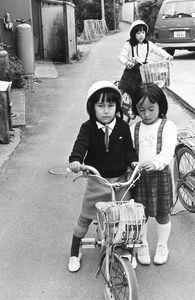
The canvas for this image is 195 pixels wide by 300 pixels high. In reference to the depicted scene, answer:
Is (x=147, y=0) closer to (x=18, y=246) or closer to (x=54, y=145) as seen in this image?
(x=54, y=145)

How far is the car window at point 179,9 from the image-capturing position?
1524 centimetres

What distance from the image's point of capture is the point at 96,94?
3.19 meters

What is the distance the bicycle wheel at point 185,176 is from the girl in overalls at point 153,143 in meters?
0.82

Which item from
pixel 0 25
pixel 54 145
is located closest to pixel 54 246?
pixel 54 145

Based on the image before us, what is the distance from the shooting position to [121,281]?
9.82 feet

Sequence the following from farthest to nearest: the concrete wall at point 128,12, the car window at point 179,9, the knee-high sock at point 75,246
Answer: the concrete wall at point 128,12 → the car window at point 179,9 → the knee-high sock at point 75,246

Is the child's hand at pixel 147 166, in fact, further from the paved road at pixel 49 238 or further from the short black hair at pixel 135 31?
the short black hair at pixel 135 31

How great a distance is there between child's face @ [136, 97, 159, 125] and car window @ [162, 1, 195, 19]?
12.7m

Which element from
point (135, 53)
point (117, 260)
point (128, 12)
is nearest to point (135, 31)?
point (135, 53)

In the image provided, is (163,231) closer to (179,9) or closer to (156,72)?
(156,72)

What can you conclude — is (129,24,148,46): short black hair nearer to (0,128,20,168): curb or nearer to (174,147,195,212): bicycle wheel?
(0,128,20,168): curb

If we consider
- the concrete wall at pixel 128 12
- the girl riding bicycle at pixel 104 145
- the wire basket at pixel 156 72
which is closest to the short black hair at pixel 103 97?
the girl riding bicycle at pixel 104 145

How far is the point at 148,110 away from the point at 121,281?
1.20 meters

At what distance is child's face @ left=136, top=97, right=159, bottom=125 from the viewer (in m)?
3.34
